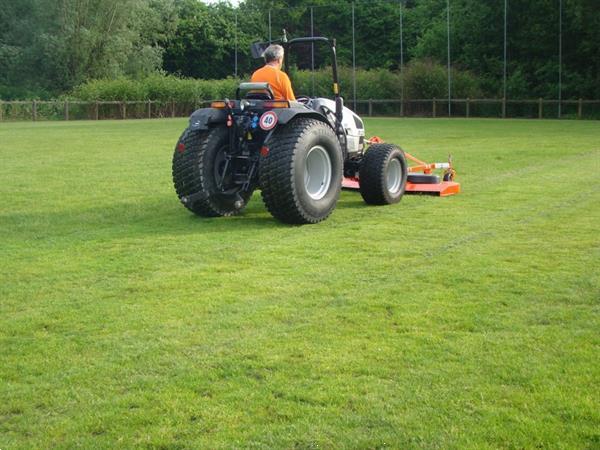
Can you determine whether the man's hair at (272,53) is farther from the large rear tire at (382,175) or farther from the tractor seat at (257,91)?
the large rear tire at (382,175)

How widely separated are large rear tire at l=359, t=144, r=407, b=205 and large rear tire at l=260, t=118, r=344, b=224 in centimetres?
71

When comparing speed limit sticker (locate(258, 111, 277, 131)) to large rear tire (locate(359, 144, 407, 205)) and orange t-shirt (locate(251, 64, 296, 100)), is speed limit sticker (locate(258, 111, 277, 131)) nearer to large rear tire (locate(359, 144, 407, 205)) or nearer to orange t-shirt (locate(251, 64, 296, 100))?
orange t-shirt (locate(251, 64, 296, 100))

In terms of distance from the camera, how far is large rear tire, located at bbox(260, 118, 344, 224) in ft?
29.9

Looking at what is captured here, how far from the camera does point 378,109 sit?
46375mm

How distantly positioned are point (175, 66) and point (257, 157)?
199ft

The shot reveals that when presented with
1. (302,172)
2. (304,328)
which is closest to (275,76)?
(302,172)

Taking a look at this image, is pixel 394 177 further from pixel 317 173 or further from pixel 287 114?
pixel 287 114

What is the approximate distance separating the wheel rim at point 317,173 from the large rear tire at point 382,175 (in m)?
0.85

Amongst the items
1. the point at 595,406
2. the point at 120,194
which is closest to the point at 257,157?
the point at 120,194

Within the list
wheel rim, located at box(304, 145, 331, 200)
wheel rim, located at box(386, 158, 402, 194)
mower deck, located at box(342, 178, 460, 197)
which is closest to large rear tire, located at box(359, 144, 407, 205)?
wheel rim, located at box(386, 158, 402, 194)

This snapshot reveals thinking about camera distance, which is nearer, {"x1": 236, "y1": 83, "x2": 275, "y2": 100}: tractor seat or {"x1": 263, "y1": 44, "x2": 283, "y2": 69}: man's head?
{"x1": 236, "y1": 83, "x2": 275, "y2": 100}: tractor seat

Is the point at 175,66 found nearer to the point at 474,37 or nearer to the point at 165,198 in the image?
the point at 474,37

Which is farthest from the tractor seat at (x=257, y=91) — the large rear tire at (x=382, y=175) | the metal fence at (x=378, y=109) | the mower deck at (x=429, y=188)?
the metal fence at (x=378, y=109)

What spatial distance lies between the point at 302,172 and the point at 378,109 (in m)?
37.8
